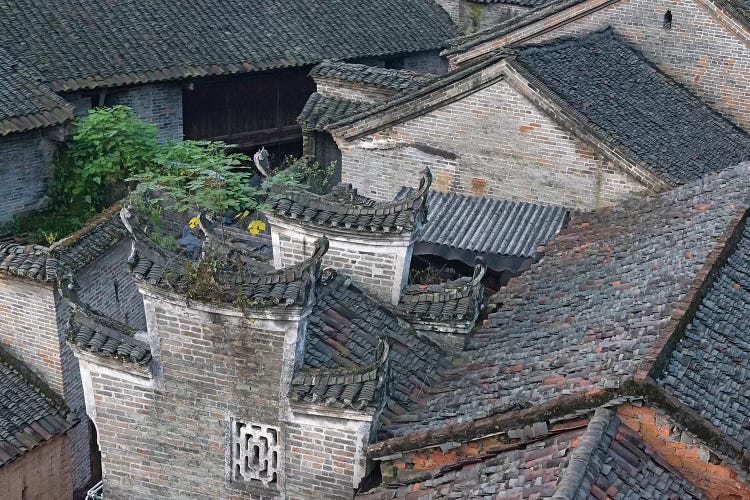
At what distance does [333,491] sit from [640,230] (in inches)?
265

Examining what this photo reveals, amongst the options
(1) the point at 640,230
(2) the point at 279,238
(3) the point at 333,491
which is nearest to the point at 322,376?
(3) the point at 333,491

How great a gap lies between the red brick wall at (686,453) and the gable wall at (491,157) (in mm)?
8700

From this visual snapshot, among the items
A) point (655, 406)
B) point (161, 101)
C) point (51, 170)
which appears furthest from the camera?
point (161, 101)

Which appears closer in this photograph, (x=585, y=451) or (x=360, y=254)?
(x=585, y=451)

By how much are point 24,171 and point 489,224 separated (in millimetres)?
9385

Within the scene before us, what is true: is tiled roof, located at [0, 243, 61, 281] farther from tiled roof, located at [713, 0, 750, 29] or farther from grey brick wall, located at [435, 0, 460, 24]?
grey brick wall, located at [435, 0, 460, 24]

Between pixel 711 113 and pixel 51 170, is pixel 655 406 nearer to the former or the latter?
pixel 711 113

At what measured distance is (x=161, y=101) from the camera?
2378 cm

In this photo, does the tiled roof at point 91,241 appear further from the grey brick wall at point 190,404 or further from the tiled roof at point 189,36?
the grey brick wall at point 190,404

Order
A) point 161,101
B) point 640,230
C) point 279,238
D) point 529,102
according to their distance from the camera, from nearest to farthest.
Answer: point 279,238, point 640,230, point 529,102, point 161,101

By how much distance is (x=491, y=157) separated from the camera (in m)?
18.9

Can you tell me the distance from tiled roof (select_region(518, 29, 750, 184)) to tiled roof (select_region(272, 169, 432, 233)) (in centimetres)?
615

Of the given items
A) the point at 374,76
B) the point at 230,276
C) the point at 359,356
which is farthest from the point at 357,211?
the point at 374,76

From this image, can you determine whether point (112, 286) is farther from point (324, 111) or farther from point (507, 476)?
point (507, 476)
